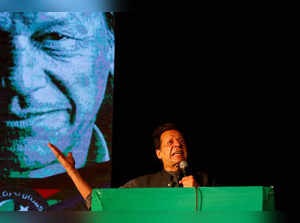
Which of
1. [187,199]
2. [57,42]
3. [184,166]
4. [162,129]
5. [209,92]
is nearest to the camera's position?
[187,199]

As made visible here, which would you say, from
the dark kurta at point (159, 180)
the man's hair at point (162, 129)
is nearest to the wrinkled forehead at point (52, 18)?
the man's hair at point (162, 129)

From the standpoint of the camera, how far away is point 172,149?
2.82 m

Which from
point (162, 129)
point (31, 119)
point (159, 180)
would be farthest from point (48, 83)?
point (159, 180)

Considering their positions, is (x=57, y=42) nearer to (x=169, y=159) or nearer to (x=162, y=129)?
(x=162, y=129)

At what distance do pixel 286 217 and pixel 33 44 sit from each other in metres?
2.98

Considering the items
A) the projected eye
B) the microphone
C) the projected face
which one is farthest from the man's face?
the projected eye

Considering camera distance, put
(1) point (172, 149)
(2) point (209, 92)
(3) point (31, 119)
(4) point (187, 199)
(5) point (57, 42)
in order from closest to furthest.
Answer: (4) point (187, 199) → (1) point (172, 149) → (3) point (31, 119) → (5) point (57, 42) → (2) point (209, 92)

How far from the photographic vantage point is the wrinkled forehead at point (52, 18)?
3.62m

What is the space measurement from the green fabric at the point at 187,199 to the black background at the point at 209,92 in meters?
2.20

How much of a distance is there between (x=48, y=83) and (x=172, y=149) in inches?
50.3

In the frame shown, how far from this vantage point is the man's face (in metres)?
2.81

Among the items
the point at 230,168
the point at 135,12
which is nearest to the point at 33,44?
the point at 135,12

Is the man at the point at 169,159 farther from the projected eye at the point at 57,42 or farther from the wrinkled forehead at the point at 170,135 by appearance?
the projected eye at the point at 57,42

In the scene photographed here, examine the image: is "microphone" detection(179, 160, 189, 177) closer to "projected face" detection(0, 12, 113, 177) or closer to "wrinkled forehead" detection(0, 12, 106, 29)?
"projected face" detection(0, 12, 113, 177)
